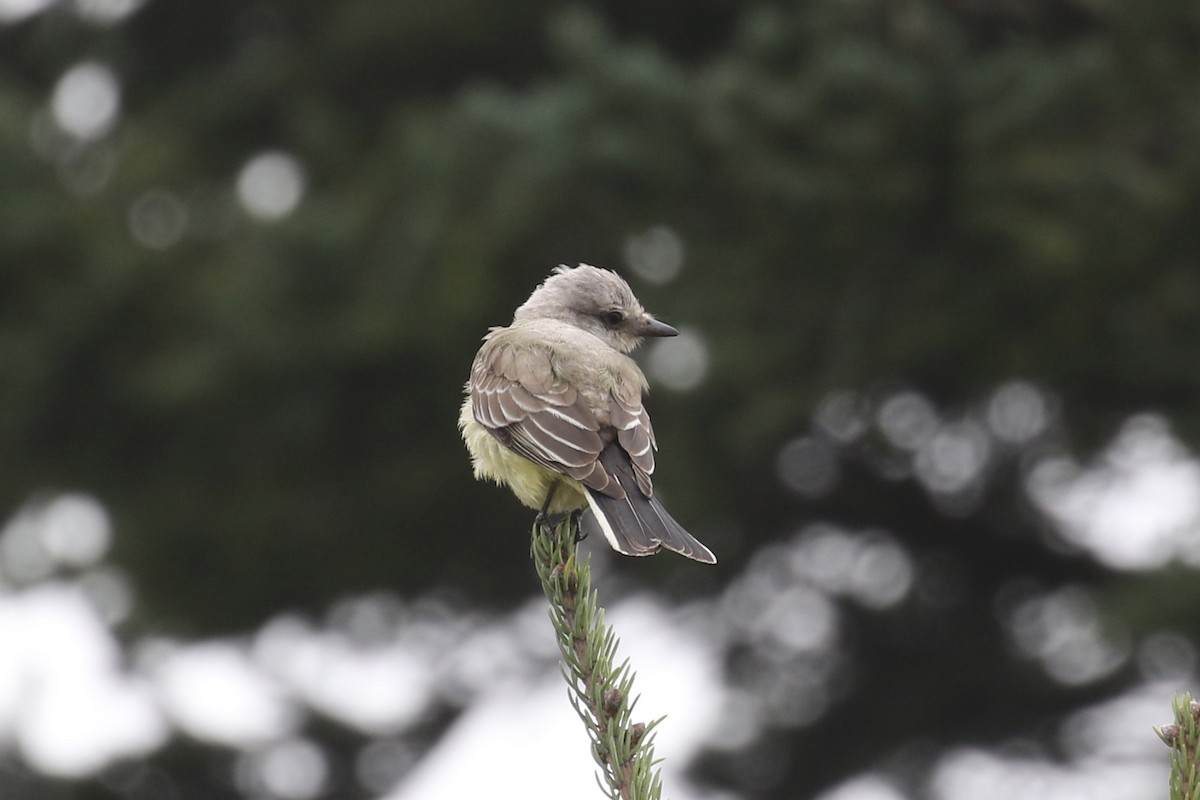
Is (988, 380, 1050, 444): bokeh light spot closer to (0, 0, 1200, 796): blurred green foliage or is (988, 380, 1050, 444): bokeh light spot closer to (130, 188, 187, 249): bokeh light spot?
(0, 0, 1200, 796): blurred green foliage

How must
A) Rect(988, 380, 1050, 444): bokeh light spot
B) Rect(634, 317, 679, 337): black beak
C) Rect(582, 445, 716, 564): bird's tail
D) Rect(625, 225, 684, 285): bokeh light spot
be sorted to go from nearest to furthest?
1. Rect(582, 445, 716, 564): bird's tail
2. Rect(634, 317, 679, 337): black beak
3. Rect(625, 225, 684, 285): bokeh light spot
4. Rect(988, 380, 1050, 444): bokeh light spot

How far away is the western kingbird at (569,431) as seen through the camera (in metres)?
3.97

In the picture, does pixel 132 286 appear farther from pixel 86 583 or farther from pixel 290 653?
pixel 290 653

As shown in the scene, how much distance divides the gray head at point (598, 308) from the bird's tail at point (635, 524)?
1220 millimetres

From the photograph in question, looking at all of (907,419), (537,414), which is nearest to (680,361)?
(907,419)

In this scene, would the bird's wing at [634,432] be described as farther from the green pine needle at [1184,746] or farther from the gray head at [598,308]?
the green pine needle at [1184,746]

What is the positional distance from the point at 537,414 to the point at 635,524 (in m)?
0.59

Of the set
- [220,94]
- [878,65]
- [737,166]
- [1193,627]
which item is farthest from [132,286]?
[1193,627]

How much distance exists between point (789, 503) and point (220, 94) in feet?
13.1

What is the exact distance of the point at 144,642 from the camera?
9.05 metres

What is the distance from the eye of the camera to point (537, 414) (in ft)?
14.3

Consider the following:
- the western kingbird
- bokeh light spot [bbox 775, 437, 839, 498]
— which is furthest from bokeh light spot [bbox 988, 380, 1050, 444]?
the western kingbird

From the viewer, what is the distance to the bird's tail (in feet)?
12.3

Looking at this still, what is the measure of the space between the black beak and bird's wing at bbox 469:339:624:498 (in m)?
0.61
